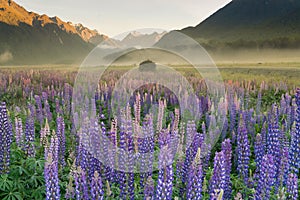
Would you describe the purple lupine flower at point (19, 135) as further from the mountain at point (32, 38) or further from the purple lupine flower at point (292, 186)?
the mountain at point (32, 38)

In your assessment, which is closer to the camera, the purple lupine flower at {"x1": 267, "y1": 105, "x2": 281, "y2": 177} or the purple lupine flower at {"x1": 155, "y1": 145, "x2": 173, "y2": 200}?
the purple lupine flower at {"x1": 155, "y1": 145, "x2": 173, "y2": 200}

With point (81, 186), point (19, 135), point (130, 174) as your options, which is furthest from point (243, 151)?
point (19, 135)

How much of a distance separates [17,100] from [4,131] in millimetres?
6417

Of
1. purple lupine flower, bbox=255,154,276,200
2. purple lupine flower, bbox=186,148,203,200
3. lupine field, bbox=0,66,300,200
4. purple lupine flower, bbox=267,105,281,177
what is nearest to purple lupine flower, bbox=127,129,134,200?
lupine field, bbox=0,66,300,200

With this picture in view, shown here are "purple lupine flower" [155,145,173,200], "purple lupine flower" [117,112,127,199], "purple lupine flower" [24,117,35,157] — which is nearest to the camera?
"purple lupine flower" [155,145,173,200]

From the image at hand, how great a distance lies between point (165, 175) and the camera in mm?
2229

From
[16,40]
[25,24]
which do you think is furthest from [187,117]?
[25,24]

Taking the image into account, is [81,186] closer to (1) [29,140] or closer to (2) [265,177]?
(2) [265,177]

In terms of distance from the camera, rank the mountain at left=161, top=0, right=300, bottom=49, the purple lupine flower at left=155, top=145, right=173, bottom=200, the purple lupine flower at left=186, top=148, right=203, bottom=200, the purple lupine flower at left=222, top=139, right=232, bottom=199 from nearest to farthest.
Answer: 1. the purple lupine flower at left=155, top=145, right=173, bottom=200
2. the purple lupine flower at left=186, top=148, right=203, bottom=200
3. the purple lupine flower at left=222, top=139, right=232, bottom=199
4. the mountain at left=161, top=0, right=300, bottom=49

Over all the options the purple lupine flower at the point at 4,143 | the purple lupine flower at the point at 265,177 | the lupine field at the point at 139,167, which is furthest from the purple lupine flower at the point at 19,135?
the purple lupine flower at the point at 265,177

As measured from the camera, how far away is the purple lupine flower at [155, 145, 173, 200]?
2.23 meters

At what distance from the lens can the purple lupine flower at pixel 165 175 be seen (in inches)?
88.0

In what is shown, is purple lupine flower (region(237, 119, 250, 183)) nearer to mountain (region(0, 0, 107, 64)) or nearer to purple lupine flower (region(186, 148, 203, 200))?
purple lupine flower (region(186, 148, 203, 200))

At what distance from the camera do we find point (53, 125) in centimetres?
718
